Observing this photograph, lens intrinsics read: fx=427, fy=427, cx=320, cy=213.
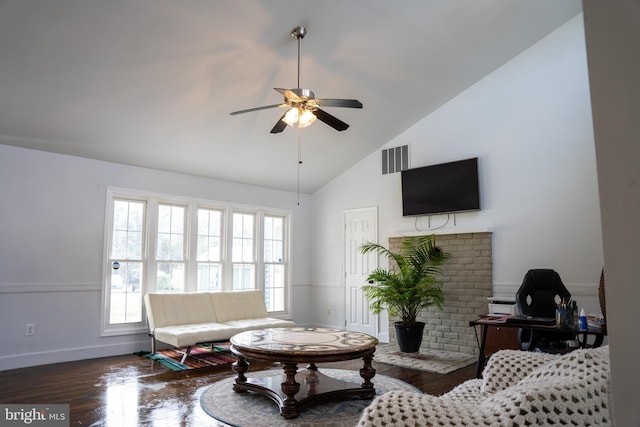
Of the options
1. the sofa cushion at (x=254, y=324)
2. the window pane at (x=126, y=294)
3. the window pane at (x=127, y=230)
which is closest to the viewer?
the sofa cushion at (x=254, y=324)

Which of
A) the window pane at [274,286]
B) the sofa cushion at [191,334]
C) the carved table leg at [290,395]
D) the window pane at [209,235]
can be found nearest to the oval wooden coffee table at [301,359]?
the carved table leg at [290,395]

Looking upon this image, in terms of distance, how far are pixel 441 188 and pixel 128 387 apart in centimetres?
453

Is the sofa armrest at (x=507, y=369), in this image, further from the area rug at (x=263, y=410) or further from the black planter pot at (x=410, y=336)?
the black planter pot at (x=410, y=336)

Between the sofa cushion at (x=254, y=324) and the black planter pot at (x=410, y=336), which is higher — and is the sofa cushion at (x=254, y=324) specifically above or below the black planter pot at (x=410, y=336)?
above

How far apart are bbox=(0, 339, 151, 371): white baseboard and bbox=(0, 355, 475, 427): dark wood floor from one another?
15 centimetres

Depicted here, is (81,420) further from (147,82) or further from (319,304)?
(319,304)

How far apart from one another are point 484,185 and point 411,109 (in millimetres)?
1504

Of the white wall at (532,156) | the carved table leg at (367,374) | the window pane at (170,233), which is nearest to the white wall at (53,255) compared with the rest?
the window pane at (170,233)

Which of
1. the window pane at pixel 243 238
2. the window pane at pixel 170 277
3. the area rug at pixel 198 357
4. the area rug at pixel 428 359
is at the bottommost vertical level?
the area rug at pixel 428 359

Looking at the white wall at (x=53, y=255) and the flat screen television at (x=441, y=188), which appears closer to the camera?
the white wall at (x=53, y=255)

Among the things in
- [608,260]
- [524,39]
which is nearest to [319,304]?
[524,39]

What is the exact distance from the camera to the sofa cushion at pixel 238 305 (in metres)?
6.00

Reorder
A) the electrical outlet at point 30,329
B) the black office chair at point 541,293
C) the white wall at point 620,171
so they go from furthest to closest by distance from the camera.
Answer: the electrical outlet at point 30,329 → the black office chair at point 541,293 → the white wall at point 620,171

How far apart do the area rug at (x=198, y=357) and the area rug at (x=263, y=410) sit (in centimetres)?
95
